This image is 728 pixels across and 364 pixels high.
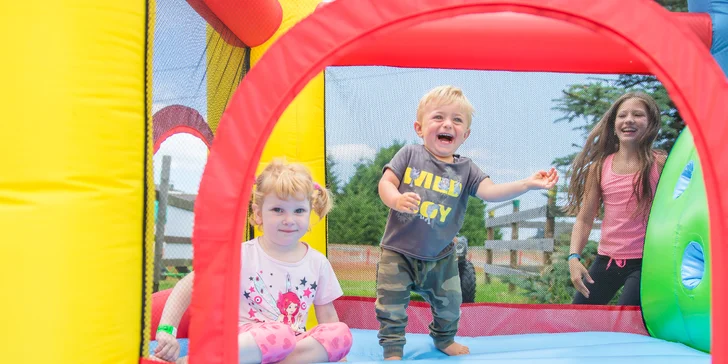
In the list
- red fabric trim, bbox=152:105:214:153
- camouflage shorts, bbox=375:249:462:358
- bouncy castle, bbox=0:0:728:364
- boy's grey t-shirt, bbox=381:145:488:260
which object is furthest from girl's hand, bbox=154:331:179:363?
boy's grey t-shirt, bbox=381:145:488:260

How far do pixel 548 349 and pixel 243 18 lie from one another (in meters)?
1.45

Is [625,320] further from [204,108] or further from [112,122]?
[112,122]

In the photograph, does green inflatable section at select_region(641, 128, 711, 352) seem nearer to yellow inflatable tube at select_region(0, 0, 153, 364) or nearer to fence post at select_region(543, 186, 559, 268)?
fence post at select_region(543, 186, 559, 268)

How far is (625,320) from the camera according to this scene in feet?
8.36

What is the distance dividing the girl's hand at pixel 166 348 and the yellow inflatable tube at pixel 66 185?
21cm

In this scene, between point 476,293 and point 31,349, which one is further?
point 476,293

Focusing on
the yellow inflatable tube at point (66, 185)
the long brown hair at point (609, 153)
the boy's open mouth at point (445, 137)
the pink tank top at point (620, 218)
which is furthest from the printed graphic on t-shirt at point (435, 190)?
the yellow inflatable tube at point (66, 185)

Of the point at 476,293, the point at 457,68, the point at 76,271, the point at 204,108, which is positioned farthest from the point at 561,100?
the point at 76,271

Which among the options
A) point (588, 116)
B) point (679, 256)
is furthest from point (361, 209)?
point (679, 256)

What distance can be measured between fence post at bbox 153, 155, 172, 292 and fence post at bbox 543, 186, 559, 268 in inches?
54.8

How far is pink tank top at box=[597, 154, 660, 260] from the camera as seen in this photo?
8.16ft

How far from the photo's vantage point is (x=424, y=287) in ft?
7.09

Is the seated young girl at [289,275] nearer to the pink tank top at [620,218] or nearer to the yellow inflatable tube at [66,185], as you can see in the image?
the yellow inflatable tube at [66,185]

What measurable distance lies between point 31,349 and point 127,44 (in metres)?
0.58
